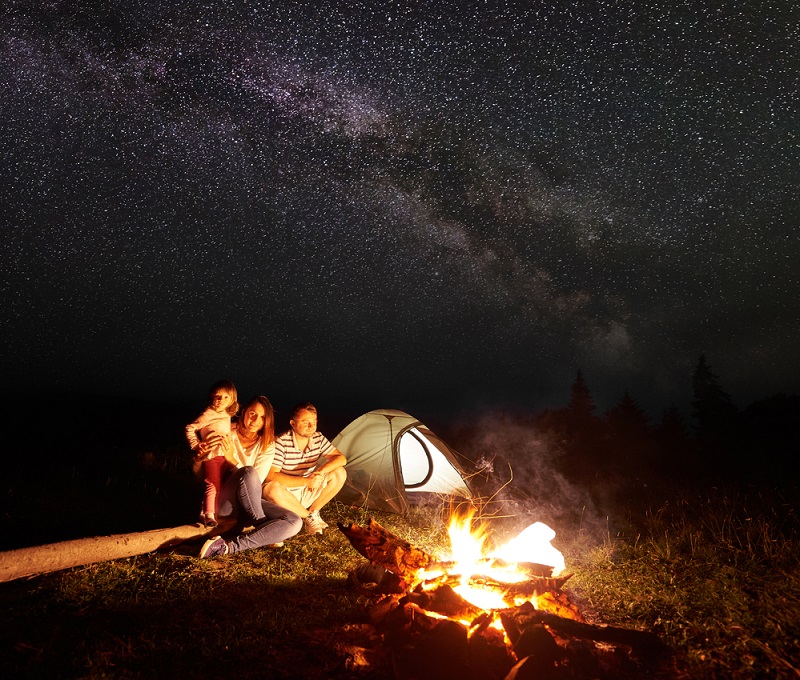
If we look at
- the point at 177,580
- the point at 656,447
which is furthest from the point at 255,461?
the point at 656,447

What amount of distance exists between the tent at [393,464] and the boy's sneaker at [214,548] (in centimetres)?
389

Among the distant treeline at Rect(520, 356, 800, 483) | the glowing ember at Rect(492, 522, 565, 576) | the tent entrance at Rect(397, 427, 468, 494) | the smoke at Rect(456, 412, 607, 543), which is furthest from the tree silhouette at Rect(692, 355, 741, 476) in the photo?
the glowing ember at Rect(492, 522, 565, 576)

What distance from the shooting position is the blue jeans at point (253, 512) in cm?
536

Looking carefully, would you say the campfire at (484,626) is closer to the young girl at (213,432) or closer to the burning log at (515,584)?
the burning log at (515,584)

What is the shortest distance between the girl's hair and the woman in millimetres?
199

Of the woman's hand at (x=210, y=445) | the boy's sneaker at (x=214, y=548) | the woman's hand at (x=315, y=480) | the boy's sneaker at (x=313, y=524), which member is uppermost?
the woman's hand at (x=210, y=445)

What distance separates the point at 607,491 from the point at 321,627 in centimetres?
852

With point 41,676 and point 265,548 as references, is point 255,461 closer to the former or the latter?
point 265,548

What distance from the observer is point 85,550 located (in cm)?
461

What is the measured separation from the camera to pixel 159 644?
326 centimetres

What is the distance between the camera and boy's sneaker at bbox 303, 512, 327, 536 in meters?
6.39

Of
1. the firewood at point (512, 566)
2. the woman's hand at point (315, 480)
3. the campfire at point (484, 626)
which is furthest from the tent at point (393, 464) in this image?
the campfire at point (484, 626)

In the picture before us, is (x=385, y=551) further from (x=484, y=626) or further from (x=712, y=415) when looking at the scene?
(x=712, y=415)

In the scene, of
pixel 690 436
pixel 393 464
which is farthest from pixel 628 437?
pixel 393 464
